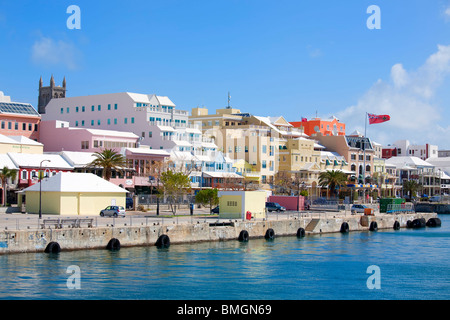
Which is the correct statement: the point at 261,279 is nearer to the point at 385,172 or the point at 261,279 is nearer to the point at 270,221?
the point at 270,221

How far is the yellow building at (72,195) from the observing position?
69.4m

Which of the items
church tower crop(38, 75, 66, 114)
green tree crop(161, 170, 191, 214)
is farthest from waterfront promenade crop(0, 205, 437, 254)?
church tower crop(38, 75, 66, 114)

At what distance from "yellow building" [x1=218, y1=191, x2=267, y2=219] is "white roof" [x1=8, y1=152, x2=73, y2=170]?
28.1 metres

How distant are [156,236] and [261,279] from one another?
15.6 m

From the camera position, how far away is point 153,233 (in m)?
56.4

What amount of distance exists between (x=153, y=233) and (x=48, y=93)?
144117 mm

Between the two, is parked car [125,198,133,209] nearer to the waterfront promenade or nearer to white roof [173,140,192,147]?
the waterfront promenade

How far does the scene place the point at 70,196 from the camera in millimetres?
70062

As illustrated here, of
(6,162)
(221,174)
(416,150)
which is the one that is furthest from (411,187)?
(6,162)

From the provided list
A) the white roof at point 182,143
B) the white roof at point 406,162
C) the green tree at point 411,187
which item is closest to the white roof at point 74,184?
the white roof at point 182,143

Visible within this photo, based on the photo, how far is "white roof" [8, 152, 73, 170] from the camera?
3346 inches

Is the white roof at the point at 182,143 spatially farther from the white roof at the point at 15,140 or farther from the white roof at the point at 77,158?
the white roof at the point at 15,140

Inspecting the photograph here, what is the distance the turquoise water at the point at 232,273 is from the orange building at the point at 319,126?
91.0 m
